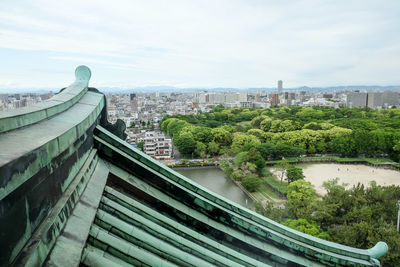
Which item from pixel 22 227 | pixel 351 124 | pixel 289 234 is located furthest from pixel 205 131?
pixel 22 227

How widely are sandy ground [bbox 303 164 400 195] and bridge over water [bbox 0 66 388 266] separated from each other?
71.2 feet

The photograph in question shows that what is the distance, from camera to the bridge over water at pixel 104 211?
1344mm

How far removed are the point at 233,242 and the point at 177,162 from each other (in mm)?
27125

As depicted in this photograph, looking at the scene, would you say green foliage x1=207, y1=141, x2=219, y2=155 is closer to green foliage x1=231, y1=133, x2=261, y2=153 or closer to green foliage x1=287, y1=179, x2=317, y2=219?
green foliage x1=231, y1=133, x2=261, y2=153

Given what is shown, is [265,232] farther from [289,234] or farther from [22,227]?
[22,227]

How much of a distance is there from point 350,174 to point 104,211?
96.0ft

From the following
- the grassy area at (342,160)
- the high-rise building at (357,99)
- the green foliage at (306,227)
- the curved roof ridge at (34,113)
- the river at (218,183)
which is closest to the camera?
the curved roof ridge at (34,113)

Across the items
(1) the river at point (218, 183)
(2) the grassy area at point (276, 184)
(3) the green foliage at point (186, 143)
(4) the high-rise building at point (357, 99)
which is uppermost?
(4) the high-rise building at point (357, 99)

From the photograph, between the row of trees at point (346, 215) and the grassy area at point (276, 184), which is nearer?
the row of trees at point (346, 215)

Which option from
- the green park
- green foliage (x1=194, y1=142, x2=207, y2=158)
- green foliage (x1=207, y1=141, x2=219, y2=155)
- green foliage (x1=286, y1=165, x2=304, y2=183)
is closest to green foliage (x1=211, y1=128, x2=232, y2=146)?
the green park

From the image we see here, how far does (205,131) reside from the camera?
35.2m

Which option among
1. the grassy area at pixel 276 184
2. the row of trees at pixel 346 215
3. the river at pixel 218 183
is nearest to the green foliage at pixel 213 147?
the river at pixel 218 183

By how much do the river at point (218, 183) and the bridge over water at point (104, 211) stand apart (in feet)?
54.4

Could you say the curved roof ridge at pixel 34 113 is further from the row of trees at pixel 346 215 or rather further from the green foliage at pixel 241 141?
the green foliage at pixel 241 141
